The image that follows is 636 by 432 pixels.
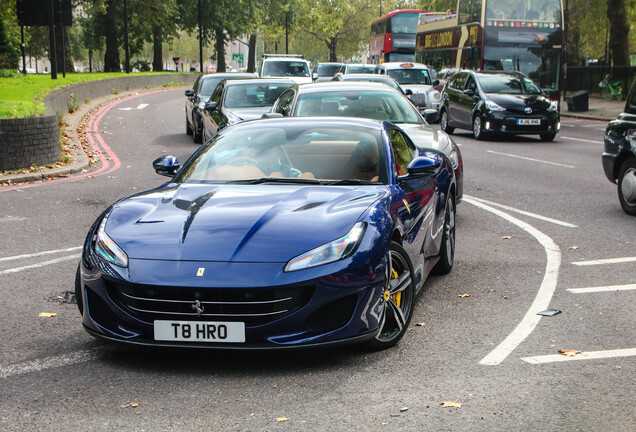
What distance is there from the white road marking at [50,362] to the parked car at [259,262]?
18 cm

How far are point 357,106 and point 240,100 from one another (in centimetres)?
662

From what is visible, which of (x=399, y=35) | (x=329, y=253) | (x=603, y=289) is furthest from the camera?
(x=399, y=35)

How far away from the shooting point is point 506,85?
78.7ft

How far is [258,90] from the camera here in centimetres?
1825

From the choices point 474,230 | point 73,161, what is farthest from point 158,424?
point 73,161

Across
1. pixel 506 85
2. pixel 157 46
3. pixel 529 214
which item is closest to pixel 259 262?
pixel 529 214

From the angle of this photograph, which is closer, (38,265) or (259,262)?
(259,262)

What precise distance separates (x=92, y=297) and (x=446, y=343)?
83.8 inches

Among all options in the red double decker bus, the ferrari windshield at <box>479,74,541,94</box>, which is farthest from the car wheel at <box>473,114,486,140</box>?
the red double decker bus

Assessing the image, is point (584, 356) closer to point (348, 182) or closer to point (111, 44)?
point (348, 182)

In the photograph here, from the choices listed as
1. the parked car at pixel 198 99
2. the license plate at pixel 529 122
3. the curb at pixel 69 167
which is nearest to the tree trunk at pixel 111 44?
the curb at pixel 69 167

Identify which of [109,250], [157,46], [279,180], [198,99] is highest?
[157,46]

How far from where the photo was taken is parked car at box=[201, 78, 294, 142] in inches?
670

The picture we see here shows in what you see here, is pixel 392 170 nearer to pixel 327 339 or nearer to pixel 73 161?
pixel 327 339
